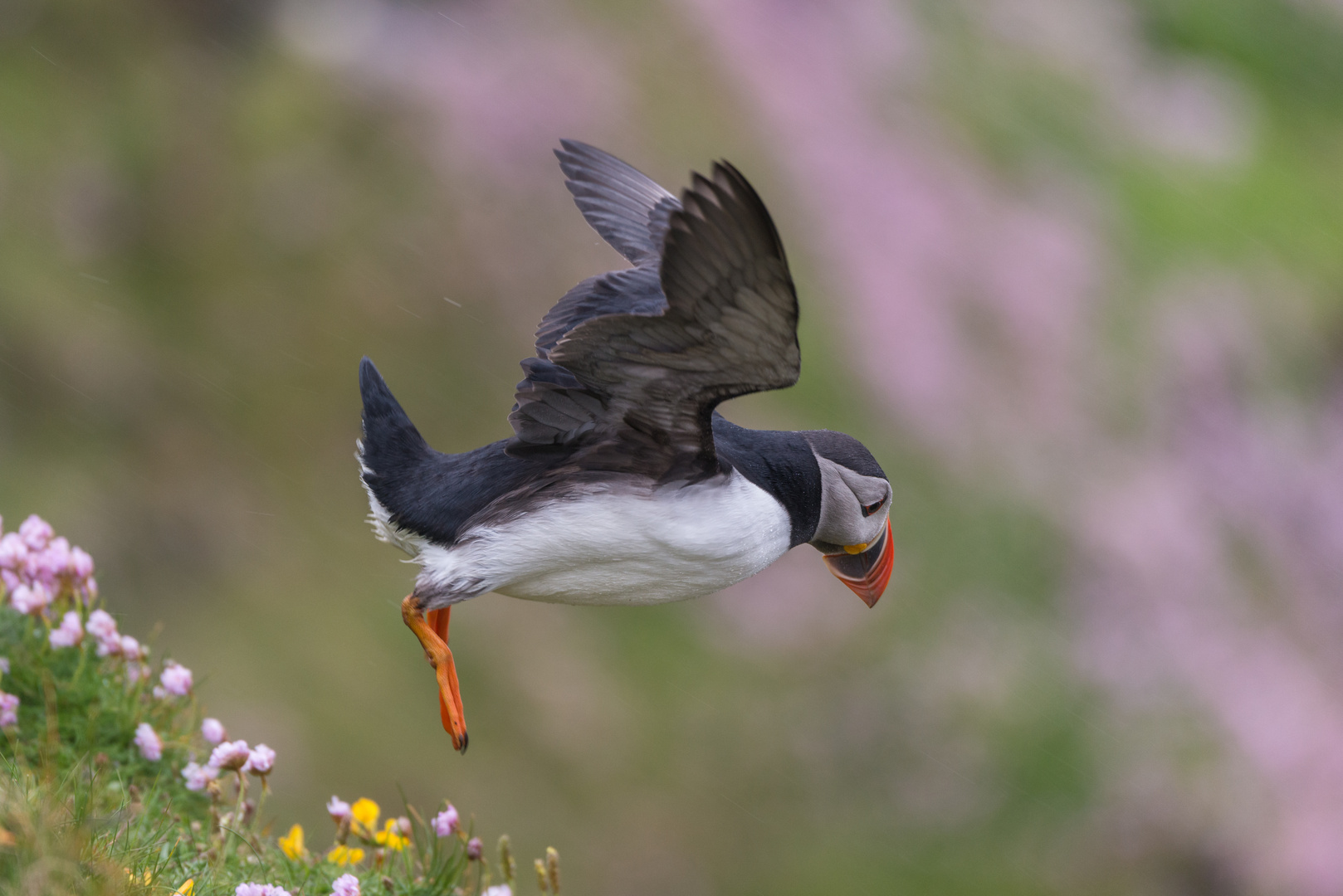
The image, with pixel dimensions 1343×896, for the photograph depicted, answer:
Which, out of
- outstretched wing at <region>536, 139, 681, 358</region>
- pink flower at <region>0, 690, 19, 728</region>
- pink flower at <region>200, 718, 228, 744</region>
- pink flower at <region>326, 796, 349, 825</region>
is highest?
outstretched wing at <region>536, 139, 681, 358</region>

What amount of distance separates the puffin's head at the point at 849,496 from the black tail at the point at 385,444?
3.84 feet

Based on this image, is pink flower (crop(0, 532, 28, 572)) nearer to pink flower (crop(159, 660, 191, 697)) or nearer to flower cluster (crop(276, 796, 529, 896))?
pink flower (crop(159, 660, 191, 697))

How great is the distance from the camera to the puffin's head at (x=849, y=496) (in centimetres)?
359

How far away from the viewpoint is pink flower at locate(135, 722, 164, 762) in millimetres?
3752

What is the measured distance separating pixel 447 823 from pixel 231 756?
0.61 meters

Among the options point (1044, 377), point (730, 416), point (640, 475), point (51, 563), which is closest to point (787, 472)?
point (640, 475)

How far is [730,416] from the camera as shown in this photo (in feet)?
31.0

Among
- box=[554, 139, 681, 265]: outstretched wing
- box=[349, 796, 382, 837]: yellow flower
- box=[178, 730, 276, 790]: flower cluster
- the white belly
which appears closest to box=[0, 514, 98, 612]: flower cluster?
box=[178, 730, 276, 790]: flower cluster

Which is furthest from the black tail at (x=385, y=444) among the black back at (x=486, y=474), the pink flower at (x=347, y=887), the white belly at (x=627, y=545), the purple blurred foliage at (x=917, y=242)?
the purple blurred foliage at (x=917, y=242)

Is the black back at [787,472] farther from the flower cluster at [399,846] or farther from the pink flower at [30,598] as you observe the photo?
the pink flower at [30,598]

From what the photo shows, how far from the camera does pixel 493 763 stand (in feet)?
26.6

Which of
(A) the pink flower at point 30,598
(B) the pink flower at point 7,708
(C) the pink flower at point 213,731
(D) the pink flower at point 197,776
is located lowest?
(B) the pink flower at point 7,708

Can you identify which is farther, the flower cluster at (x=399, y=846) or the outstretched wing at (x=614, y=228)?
the outstretched wing at (x=614, y=228)

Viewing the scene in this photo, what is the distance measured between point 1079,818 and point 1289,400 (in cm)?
440
